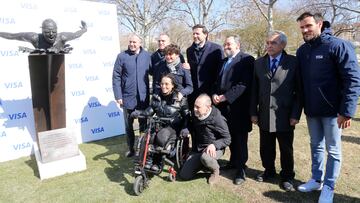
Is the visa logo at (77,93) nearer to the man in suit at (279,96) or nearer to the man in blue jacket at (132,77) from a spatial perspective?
the man in blue jacket at (132,77)

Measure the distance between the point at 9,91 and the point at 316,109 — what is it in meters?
4.29

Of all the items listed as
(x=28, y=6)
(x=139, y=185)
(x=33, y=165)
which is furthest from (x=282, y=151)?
(x=28, y=6)

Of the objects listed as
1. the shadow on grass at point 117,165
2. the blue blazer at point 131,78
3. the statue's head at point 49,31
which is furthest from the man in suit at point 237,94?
the statue's head at point 49,31

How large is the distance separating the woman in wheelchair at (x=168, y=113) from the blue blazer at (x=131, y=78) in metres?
0.62

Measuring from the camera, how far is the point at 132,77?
443cm

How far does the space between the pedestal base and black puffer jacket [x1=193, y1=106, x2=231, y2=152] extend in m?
1.69

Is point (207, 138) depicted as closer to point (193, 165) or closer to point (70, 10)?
point (193, 165)

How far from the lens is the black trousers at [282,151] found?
3385 millimetres

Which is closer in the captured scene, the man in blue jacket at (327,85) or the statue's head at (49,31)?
the man in blue jacket at (327,85)

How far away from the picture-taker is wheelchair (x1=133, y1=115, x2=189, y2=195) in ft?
11.2

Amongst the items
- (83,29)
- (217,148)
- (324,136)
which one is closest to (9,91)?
(83,29)

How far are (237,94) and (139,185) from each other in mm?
1493

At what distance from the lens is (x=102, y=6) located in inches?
227

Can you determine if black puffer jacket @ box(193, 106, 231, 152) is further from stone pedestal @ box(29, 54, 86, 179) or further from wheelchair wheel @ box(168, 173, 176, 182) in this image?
stone pedestal @ box(29, 54, 86, 179)
